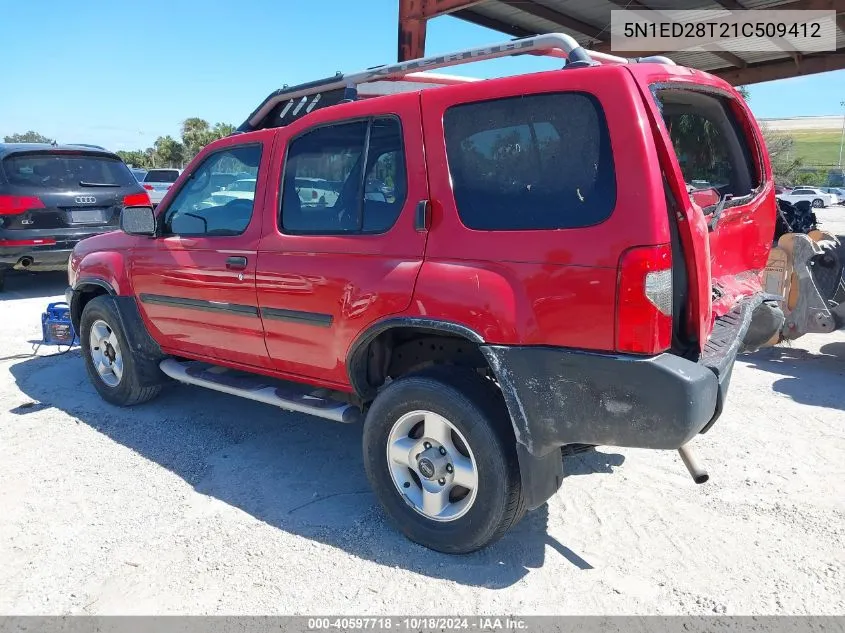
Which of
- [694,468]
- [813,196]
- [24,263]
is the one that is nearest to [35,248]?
[24,263]

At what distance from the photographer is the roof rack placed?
2.81 metres

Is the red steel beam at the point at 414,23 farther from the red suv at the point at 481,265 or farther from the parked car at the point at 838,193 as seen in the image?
the parked car at the point at 838,193

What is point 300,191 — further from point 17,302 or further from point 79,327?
point 17,302

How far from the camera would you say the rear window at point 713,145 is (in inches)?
130

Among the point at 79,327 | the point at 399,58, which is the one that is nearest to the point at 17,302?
the point at 79,327

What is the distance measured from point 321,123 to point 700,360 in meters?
2.21

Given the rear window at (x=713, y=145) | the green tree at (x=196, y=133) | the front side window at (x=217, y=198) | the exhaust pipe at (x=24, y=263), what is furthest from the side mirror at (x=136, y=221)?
the green tree at (x=196, y=133)

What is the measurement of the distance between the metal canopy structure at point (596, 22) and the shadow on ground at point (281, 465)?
17.1 feet

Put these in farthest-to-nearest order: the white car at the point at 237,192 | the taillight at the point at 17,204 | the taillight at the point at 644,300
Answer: the taillight at the point at 17,204 → the white car at the point at 237,192 → the taillight at the point at 644,300

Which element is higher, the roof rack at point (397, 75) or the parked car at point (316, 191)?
the roof rack at point (397, 75)

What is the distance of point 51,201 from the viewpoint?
26.9 ft

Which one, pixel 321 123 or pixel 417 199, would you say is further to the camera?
pixel 321 123

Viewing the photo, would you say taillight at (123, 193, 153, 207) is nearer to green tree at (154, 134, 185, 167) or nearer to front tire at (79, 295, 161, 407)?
front tire at (79, 295, 161, 407)

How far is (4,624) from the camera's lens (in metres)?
2.50
